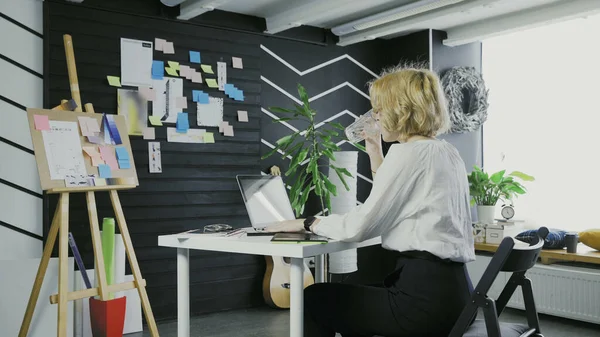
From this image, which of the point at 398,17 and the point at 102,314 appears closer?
the point at 102,314

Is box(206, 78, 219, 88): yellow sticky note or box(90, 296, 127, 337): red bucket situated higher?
box(206, 78, 219, 88): yellow sticky note

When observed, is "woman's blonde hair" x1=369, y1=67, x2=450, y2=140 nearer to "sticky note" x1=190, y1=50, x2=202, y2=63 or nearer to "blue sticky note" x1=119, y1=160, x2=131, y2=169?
"blue sticky note" x1=119, y1=160, x2=131, y2=169

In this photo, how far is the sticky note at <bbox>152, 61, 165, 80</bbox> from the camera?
168 inches

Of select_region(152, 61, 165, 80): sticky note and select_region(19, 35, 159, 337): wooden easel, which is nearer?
select_region(19, 35, 159, 337): wooden easel

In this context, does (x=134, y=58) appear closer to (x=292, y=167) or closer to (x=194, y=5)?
(x=194, y=5)

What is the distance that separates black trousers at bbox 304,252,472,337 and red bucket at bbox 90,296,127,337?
1933mm

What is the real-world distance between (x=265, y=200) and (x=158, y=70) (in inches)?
71.1

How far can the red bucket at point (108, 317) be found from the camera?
11.7ft

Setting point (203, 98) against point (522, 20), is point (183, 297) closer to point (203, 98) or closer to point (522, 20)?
point (203, 98)

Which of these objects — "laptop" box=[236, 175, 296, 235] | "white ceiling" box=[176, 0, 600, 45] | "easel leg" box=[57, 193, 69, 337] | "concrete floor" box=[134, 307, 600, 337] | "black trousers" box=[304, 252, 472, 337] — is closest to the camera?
"black trousers" box=[304, 252, 472, 337]

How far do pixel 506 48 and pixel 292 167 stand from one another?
219 cm

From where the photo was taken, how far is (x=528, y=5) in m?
4.44

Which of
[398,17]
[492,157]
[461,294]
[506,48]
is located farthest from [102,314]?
[506,48]

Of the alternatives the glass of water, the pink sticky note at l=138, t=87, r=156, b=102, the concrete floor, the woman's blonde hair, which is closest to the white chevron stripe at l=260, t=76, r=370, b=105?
the pink sticky note at l=138, t=87, r=156, b=102
